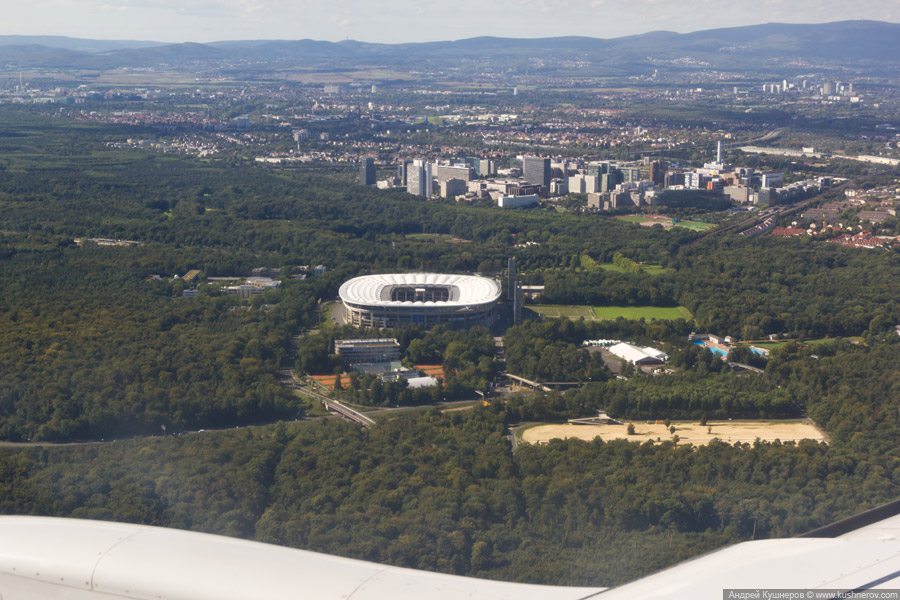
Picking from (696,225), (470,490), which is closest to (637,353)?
(470,490)

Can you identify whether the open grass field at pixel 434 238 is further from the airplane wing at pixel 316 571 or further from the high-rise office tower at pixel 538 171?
the airplane wing at pixel 316 571

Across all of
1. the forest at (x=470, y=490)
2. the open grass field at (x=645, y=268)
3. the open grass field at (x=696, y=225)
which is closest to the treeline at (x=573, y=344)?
the forest at (x=470, y=490)

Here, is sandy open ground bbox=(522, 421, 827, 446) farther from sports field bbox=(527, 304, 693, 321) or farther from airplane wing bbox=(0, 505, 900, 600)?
airplane wing bbox=(0, 505, 900, 600)

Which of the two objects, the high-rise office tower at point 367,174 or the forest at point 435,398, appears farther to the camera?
the high-rise office tower at point 367,174

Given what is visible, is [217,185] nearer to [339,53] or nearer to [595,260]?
[595,260]

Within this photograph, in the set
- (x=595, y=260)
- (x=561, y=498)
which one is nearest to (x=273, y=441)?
(x=561, y=498)

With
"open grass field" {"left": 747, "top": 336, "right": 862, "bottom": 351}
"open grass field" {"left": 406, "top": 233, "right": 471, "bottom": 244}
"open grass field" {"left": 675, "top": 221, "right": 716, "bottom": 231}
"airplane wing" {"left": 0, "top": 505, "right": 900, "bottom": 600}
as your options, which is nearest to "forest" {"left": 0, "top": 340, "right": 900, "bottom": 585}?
"airplane wing" {"left": 0, "top": 505, "right": 900, "bottom": 600}
